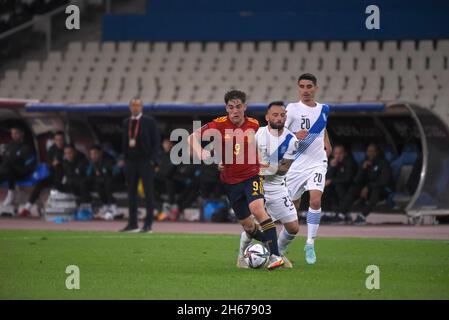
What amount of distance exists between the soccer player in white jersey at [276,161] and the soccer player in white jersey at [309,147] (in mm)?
915

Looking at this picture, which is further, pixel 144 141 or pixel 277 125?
pixel 144 141

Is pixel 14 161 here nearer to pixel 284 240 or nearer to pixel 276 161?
pixel 284 240

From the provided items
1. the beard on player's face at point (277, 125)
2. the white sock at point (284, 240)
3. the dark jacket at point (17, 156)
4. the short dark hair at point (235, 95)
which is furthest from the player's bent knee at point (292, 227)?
the dark jacket at point (17, 156)

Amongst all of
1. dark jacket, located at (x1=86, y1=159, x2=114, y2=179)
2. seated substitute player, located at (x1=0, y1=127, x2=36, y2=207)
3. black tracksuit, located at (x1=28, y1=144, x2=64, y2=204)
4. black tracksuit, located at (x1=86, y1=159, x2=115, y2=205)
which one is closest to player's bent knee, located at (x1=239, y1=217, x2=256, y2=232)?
black tracksuit, located at (x1=86, y1=159, x2=115, y2=205)

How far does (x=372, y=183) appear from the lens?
22.3 meters

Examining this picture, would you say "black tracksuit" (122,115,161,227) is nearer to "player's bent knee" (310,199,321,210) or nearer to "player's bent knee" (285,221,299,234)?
"player's bent knee" (310,199,321,210)

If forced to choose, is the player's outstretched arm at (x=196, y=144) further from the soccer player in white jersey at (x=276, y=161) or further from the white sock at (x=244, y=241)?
the white sock at (x=244, y=241)

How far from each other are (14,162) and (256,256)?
550 inches

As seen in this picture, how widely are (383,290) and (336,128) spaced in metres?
13.5

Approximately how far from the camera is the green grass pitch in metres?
10.2

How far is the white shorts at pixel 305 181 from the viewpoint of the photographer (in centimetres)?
1396

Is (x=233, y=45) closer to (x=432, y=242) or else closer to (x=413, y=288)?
(x=432, y=242)

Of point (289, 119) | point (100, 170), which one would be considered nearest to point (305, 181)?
point (289, 119)
